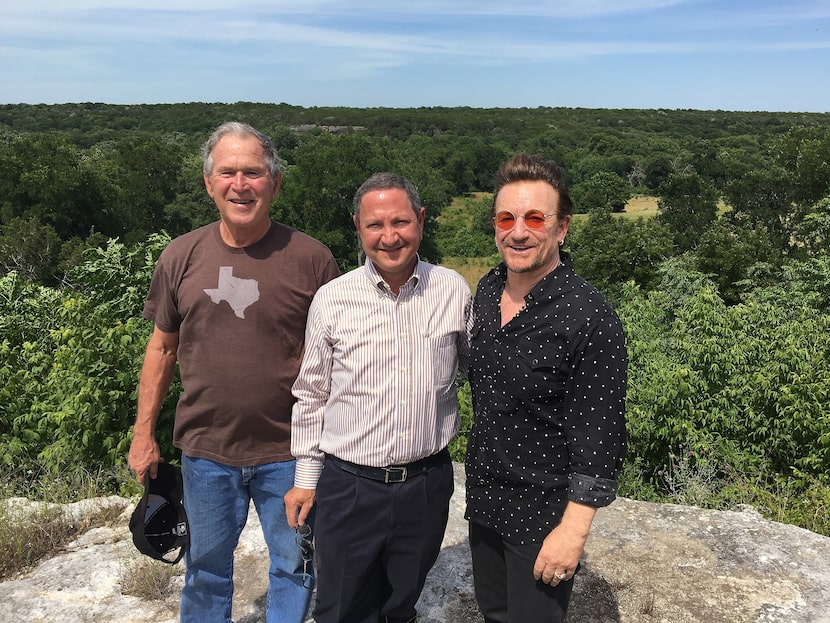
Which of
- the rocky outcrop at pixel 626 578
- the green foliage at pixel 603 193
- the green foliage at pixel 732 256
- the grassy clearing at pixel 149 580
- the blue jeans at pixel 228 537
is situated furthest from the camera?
the green foliage at pixel 603 193

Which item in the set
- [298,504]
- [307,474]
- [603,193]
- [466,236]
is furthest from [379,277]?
[603,193]

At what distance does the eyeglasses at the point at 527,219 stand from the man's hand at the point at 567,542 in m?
0.90

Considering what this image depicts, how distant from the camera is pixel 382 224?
2.07 m

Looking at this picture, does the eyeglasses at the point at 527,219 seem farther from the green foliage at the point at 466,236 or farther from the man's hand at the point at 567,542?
the green foliage at the point at 466,236

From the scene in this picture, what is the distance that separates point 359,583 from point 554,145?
250 feet

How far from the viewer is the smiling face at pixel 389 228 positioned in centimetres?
206

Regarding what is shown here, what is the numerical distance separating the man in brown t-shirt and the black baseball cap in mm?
107

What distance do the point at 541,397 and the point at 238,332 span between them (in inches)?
45.9

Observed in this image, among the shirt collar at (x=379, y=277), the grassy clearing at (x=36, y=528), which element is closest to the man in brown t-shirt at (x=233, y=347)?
the shirt collar at (x=379, y=277)

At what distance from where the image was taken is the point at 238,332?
222 cm

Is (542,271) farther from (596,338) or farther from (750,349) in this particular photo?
(750,349)

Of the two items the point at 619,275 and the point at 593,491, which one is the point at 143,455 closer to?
the point at 593,491

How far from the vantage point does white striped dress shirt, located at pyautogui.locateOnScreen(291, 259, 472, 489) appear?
2.07 meters

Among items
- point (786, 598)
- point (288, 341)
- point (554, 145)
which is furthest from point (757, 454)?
point (554, 145)
